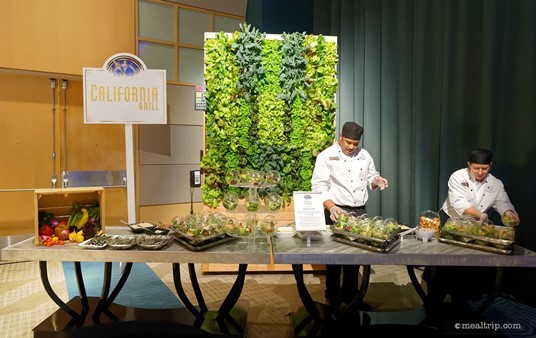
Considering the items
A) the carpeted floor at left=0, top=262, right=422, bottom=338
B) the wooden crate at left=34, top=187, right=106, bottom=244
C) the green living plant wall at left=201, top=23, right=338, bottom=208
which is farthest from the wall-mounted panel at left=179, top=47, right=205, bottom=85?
the wooden crate at left=34, top=187, right=106, bottom=244

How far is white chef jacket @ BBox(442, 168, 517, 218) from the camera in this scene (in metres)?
2.72

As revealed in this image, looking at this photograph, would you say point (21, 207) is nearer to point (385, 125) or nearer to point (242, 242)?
point (242, 242)

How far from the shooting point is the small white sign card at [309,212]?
211cm

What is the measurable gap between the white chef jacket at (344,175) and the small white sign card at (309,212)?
857mm

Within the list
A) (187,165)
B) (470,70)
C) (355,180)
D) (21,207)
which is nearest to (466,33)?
(470,70)

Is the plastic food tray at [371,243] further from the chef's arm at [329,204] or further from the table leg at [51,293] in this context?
the table leg at [51,293]

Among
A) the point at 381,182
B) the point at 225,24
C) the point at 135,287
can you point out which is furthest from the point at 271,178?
the point at 225,24

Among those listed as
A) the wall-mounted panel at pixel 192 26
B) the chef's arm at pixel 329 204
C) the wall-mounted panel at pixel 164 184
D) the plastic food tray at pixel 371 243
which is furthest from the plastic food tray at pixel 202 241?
the wall-mounted panel at pixel 192 26

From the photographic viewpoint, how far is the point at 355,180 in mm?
3033

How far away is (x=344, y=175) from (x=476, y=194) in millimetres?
982

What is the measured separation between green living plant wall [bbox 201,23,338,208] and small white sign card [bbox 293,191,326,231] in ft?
5.74

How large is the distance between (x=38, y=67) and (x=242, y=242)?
159 inches

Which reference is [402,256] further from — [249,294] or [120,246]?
[249,294]

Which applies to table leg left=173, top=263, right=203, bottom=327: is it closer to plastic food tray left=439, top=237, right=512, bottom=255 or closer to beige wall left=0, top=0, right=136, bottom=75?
plastic food tray left=439, top=237, right=512, bottom=255
